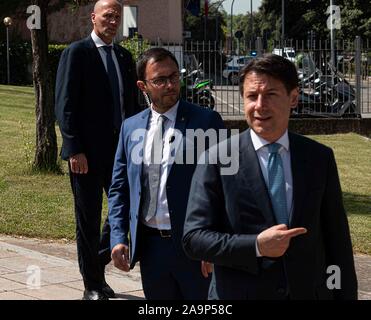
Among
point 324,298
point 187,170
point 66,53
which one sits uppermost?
point 66,53

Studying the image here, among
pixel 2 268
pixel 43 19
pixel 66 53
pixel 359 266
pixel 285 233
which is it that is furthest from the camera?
pixel 43 19

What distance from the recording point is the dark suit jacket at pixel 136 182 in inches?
189

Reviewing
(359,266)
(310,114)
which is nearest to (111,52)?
(359,266)

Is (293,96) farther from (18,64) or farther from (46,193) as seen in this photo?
(18,64)

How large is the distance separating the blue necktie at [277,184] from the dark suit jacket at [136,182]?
1.29 m

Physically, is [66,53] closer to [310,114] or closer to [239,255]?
[239,255]

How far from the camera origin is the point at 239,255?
3.38 m

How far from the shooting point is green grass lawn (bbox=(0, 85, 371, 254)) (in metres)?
9.58

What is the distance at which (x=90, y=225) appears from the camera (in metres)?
6.62

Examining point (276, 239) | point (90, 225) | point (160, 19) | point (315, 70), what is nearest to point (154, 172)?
point (276, 239)

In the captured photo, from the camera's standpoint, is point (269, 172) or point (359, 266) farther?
point (359, 266)

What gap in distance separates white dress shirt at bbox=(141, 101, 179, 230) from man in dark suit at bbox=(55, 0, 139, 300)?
1630 millimetres

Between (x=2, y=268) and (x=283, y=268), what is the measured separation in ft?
15.4

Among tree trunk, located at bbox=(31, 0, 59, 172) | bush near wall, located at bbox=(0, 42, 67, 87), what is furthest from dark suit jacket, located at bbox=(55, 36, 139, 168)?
bush near wall, located at bbox=(0, 42, 67, 87)
